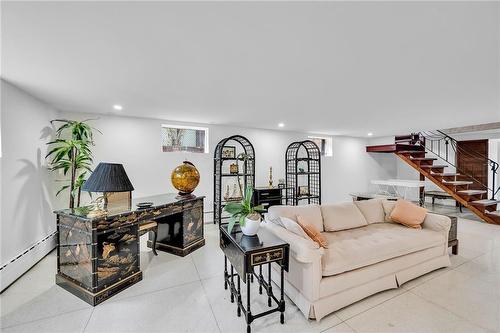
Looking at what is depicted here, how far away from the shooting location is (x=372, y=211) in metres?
3.51

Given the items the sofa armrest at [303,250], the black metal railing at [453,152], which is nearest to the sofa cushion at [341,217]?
the sofa armrest at [303,250]

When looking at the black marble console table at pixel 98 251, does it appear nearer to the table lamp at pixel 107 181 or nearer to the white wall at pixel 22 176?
the table lamp at pixel 107 181

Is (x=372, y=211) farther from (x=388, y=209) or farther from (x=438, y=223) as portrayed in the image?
(x=438, y=223)

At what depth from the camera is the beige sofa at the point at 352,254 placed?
2.02 metres

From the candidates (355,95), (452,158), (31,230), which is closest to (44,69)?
(31,230)

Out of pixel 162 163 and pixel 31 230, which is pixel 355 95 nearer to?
pixel 162 163

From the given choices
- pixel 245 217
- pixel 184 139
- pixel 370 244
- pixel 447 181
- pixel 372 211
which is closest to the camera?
pixel 245 217

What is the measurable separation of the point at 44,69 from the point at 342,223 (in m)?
4.00

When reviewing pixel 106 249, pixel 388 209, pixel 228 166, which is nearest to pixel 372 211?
pixel 388 209

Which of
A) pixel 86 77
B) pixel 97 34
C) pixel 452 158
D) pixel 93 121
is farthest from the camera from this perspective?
pixel 452 158

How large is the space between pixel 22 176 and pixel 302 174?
5.47 meters

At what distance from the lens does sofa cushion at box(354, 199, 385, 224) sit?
3.44m

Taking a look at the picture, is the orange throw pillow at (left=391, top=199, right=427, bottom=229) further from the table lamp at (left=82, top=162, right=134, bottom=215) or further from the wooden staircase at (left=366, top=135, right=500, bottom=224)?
the table lamp at (left=82, top=162, right=134, bottom=215)

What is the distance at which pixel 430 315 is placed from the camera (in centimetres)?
204
